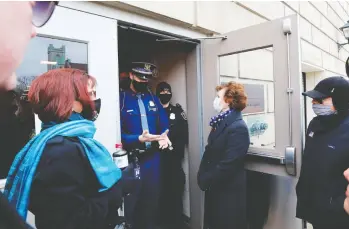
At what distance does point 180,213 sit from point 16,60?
266 cm

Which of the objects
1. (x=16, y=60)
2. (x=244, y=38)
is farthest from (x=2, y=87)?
(x=244, y=38)

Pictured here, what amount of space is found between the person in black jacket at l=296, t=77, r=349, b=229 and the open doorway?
130 centimetres

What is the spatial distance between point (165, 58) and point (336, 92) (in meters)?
1.94

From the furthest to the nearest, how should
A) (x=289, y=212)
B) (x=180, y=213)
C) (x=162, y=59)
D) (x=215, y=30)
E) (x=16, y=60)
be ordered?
(x=162, y=59)
(x=180, y=213)
(x=215, y=30)
(x=289, y=212)
(x=16, y=60)

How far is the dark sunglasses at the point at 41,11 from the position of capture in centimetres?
72

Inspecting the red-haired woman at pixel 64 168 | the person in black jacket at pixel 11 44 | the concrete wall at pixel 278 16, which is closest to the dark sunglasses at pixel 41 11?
the person in black jacket at pixel 11 44

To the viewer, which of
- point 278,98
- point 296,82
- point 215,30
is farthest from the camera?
point 215,30

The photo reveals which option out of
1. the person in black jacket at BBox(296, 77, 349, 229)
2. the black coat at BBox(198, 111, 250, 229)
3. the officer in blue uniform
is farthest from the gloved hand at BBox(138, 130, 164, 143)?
the person in black jacket at BBox(296, 77, 349, 229)

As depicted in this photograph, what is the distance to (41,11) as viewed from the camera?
74 centimetres

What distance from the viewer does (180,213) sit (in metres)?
2.88

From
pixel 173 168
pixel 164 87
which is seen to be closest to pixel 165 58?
pixel 164 87

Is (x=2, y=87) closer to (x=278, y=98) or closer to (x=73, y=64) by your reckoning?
(x=73, y=64)

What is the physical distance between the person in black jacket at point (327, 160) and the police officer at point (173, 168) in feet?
4.25

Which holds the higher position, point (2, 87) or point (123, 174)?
point (2, 87)
